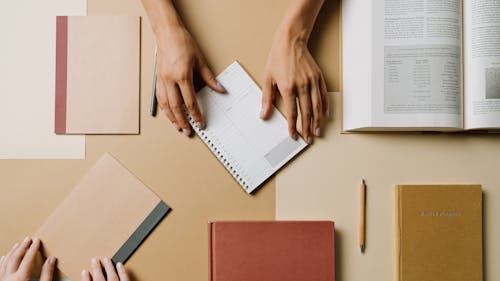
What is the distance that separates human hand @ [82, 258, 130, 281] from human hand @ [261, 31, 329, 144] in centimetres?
44

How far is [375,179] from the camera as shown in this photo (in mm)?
834

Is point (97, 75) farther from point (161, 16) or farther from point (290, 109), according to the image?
point (290, 109)

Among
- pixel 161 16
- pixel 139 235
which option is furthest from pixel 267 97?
pixel 139 235

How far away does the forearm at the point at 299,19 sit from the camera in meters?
0.78

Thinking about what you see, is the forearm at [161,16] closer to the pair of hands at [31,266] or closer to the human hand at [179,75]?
the human hand at [179,75]

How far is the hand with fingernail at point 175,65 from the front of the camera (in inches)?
30.3

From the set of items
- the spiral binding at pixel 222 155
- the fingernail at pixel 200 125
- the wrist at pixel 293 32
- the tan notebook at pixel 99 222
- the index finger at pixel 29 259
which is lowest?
the index finger at pixel 29 259

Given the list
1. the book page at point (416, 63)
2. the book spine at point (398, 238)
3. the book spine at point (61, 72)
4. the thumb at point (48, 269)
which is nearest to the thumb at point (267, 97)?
the book page at point (416, 63)

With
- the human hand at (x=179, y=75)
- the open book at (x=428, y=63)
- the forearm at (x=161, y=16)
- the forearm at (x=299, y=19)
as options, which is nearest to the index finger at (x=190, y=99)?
the human hand at (x=179, y=75)

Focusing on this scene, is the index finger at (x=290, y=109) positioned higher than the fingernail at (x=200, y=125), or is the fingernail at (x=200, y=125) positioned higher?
the index finger at (x=290, y=109)

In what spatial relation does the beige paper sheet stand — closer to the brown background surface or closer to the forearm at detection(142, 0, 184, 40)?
the brown background surface

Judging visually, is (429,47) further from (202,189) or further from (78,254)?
(78,254)

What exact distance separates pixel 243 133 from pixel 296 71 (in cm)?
17

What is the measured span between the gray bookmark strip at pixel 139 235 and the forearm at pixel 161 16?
0.36 meters
